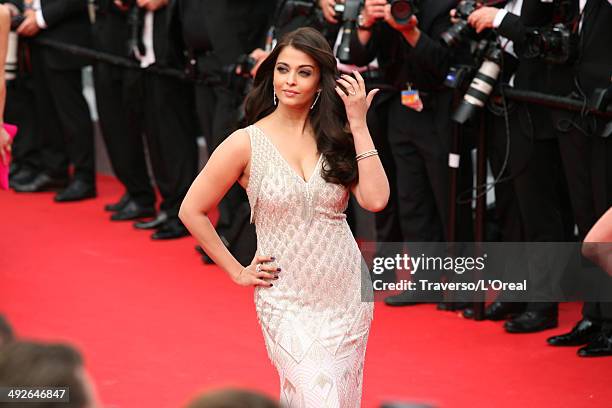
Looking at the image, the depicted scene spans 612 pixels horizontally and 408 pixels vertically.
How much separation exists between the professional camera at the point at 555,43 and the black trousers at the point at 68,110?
14.5ft

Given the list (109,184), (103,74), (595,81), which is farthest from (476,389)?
(109,184)

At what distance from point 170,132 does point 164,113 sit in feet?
0.43

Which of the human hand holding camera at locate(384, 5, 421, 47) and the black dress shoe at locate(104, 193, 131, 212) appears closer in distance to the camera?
the human hand holding camera at locate(384, 5, 421, 47)

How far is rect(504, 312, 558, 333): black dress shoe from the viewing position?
5.88 m

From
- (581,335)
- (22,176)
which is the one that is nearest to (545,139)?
(581,335)

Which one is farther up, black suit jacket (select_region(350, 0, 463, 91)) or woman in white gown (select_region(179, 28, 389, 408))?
black suit jacket (select_region(350, 0, 463, 91))

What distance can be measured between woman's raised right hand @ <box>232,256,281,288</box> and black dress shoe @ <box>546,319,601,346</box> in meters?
2.16

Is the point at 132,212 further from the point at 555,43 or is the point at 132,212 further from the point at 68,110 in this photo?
→ the point at 555,43

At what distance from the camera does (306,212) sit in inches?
154

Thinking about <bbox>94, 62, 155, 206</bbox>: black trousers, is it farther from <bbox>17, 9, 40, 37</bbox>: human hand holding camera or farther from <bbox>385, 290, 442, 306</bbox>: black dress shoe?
<bbox>385, 290, 442, 306</bbox>: black dress shoe

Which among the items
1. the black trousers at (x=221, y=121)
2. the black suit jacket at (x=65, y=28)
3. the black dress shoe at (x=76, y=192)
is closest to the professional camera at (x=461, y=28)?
the black trousers at (x=221, y=121)

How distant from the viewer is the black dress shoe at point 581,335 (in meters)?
5.61

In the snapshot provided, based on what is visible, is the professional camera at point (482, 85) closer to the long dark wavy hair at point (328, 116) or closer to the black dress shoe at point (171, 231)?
the long dark wavy hair at point (328, 116)

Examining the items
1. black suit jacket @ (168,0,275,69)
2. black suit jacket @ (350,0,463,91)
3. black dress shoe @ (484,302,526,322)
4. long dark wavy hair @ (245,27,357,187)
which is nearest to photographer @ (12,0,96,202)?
black suit jacket @ (168,0,275,69)
